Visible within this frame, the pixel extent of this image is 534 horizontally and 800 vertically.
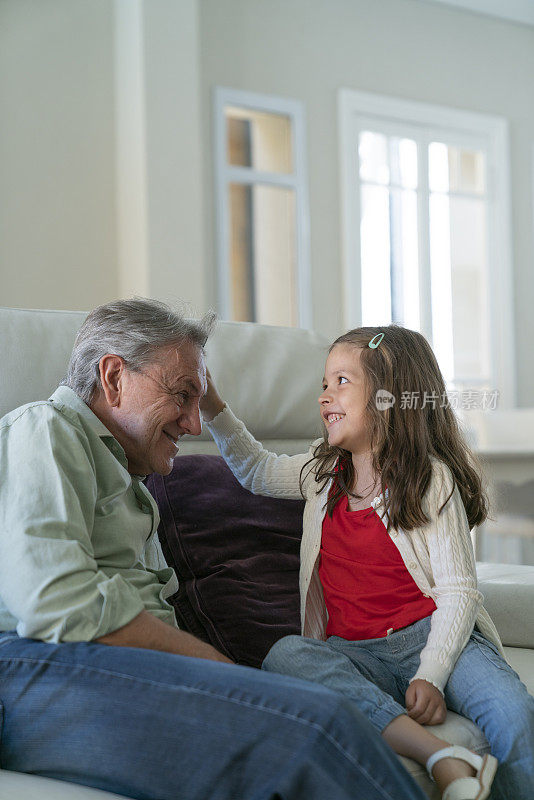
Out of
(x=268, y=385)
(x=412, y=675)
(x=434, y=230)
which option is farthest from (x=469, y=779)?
(x=434, y=230)

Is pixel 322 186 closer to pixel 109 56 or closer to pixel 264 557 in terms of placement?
pixel 109 56

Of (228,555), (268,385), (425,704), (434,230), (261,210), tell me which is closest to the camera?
(425,704)

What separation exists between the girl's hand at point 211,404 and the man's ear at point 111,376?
0.31 metres

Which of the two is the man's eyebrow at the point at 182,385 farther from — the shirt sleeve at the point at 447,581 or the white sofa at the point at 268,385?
the shirt sleeve at the point at 447,581

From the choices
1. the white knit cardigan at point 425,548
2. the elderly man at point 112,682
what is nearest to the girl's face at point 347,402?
the white knit cardigan at point 425,548

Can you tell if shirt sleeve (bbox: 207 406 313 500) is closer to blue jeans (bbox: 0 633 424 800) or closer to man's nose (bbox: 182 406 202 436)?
man's nose (bbox: 182 406 202 436)

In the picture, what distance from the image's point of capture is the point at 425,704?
1.24 meters

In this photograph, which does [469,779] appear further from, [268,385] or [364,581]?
[268,385]

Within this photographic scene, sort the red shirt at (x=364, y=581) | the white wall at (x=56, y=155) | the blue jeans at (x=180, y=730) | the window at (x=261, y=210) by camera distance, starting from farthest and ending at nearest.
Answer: the window at (x=261, y=210) → the white wall at (x=56, y=155) → the red shirt at (x=364, y=581) → the blue jeans at (x=180, y=730)

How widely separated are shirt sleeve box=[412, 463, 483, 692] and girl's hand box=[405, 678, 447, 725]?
0.02 meters

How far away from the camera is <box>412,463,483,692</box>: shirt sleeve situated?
1297 mm

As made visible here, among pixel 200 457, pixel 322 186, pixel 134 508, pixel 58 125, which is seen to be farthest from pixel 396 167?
pixel 134 508

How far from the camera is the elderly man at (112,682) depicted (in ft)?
3.04

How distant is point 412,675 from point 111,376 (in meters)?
0.66
